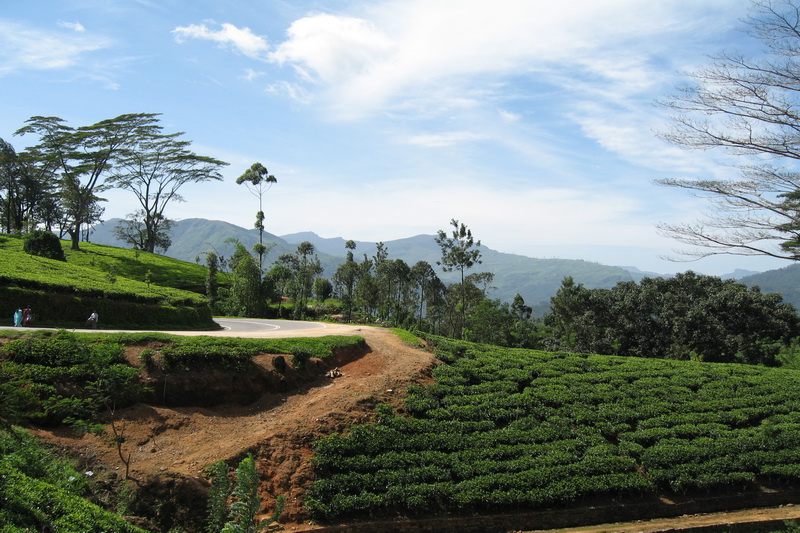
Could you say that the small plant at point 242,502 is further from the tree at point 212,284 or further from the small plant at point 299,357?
the tree at point 212,284

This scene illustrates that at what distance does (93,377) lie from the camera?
11.4 meters

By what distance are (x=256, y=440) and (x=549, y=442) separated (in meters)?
8.21

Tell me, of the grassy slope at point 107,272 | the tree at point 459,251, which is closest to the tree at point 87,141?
the grassy slope at point 107,272

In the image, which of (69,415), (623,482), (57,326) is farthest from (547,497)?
(57,326)

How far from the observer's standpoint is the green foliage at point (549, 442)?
10938 mm

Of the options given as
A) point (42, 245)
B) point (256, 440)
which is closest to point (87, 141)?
point (42, 245)

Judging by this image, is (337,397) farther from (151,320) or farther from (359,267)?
(359,267)

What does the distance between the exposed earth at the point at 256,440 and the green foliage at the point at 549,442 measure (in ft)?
1.87

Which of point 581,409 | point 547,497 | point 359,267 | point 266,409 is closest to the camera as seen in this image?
point 547,497

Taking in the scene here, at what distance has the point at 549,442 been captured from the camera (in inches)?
523

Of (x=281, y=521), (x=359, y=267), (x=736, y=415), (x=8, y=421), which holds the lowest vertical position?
(x=281, y=521)

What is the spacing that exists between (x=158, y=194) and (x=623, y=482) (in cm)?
5341

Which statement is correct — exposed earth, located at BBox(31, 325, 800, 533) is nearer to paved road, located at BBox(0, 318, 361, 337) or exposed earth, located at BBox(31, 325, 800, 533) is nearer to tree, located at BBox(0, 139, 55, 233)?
paved road, located at BBox(0, 318, 361, 337)

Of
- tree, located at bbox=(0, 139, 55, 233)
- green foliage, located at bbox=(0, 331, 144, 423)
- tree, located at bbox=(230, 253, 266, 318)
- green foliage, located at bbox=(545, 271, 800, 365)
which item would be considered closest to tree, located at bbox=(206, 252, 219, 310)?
tree, located at bbox=(230, 253, 266, 318)
